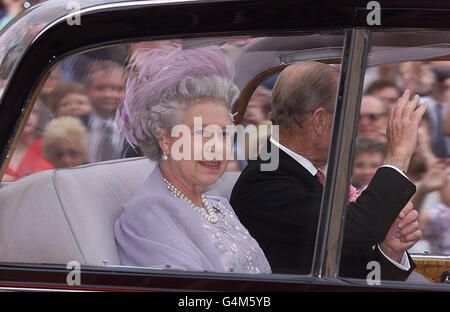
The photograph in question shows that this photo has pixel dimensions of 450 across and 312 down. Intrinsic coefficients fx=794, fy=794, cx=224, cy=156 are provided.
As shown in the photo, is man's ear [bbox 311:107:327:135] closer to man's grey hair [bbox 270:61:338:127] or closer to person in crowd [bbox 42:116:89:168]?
man's grey hair [bbox 270:61:338:127]

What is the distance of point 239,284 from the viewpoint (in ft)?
6.26

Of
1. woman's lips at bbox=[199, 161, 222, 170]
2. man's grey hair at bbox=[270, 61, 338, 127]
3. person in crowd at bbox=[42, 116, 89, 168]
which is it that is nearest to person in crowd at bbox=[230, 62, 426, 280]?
man's grey hair at bbox=[270, 61, 338, 127]

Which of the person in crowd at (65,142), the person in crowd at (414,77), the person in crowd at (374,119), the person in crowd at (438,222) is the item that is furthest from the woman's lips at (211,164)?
the person in crowd at (438,222)

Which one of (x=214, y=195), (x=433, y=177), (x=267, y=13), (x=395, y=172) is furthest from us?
(x=433, y=177)

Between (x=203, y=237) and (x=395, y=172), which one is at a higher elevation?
(x=395, y=172)

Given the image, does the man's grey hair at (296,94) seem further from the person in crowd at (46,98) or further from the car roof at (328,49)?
the person in crowd at (46,98)

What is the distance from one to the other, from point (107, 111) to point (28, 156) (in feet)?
0.80

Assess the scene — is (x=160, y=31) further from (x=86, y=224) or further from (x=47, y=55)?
(x=86, y=224)

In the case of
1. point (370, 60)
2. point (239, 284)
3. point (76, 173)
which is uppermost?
point (370, 60)

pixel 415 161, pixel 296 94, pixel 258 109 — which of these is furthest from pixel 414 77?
pixel 258 109

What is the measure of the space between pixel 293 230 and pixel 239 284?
0.21 metres

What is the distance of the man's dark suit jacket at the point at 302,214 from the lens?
6.35 feet

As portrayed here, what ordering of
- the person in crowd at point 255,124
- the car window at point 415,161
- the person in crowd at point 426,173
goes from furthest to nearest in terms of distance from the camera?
1. the person in crowd at point 426,173
2. the person in crowd at point 255,124
3. the car window at point 415,161

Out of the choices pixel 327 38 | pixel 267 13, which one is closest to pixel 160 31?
pixel 267 13
